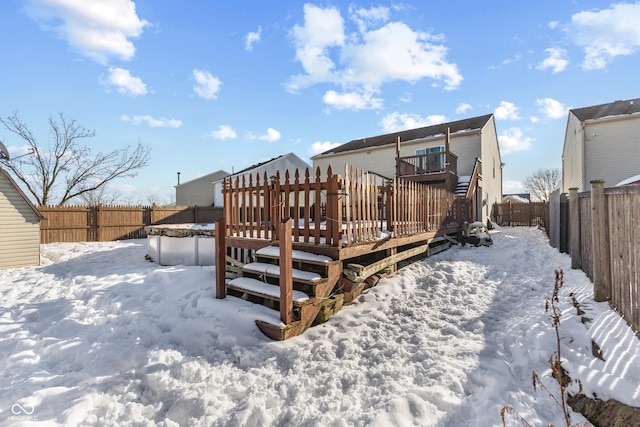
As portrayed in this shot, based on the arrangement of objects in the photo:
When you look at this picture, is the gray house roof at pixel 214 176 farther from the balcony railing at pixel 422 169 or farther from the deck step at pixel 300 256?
the deck step at pixel 300 256

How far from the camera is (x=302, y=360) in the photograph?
10.7 ft

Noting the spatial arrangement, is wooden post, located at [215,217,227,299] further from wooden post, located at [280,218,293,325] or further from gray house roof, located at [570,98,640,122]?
gray house roof, located at [570,98,640,122]

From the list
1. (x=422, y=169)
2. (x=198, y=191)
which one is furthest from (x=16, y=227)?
(x=198, y=191)

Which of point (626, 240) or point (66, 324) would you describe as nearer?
point (626, 240)

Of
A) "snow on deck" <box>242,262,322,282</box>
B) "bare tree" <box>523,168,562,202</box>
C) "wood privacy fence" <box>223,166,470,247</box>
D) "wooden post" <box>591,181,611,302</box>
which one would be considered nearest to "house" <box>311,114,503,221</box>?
"wood privacy fence" <box>223,166,470,247</box>

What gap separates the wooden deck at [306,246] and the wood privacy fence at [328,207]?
0.02 metres

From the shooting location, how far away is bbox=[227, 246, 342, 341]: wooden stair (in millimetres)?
3742

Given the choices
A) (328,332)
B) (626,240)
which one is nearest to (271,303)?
(328,332)

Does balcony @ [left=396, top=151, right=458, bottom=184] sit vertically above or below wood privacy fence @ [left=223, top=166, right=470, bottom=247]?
above

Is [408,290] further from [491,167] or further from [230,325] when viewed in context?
[491,167]

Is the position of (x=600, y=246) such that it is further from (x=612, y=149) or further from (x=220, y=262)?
(x=612, y=149)

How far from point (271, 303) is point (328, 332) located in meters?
0.96

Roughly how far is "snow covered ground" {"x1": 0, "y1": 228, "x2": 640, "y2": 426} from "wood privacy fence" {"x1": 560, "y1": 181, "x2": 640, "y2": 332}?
0.23m

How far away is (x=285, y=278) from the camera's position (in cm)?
367
